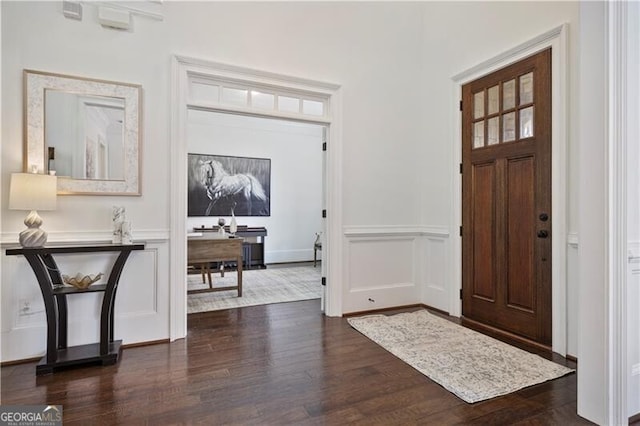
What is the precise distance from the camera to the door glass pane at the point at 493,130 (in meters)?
3.27

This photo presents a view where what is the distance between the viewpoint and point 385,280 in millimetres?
3963

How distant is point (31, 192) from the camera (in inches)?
91.0

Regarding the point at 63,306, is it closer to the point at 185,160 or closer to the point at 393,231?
the point at 185,160

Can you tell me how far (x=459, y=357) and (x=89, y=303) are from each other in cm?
300

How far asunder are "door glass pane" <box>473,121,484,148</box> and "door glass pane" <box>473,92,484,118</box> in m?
0.09

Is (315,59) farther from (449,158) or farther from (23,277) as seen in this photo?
(23,277)

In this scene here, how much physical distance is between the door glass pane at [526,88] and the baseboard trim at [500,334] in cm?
210

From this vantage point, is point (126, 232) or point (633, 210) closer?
point (633, 210)

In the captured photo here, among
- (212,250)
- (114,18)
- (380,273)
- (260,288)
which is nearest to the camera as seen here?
(114,18)

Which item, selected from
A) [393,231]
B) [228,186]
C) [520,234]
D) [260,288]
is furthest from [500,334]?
[228,186]

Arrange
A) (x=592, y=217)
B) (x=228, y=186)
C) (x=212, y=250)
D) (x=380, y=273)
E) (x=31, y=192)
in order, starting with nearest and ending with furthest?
(x=592, y=217) < (x=31, y=192) < (x=380, y=273) < (x=212, y=250) < (x=228, y=186)

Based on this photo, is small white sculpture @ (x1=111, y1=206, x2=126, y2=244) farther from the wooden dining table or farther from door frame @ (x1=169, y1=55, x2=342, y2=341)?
the wooden dining table

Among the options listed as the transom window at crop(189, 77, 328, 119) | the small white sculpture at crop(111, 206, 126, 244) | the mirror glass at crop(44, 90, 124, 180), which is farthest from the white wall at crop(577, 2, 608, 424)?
the mirror glass at crop(44, 90, 124, 180)

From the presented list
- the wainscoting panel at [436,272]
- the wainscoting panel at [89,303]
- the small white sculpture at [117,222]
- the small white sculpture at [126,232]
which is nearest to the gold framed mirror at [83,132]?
the small white sculpture at [117,222]
